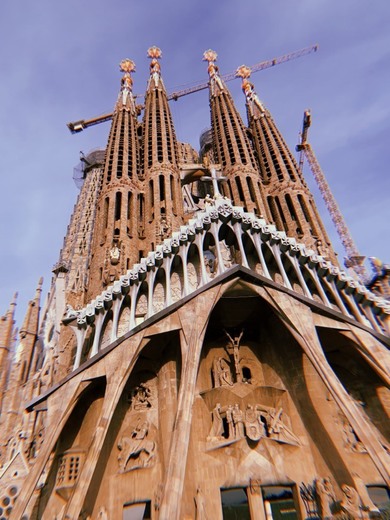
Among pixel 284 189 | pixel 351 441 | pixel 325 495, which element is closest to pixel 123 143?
pixel 284 189

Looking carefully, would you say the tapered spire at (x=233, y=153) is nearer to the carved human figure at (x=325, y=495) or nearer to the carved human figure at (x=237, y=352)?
the carved human figure at (x=237, y=352)

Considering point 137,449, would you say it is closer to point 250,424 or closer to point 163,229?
point 250,424

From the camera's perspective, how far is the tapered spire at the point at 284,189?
1991cm

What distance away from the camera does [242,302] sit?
14.2 metres

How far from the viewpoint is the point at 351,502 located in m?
9.70

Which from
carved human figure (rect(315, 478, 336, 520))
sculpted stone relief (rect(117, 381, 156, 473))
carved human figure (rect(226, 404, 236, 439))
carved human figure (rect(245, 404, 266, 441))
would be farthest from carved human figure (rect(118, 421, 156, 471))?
carved human figure (rect(315, 478, 336, 520))

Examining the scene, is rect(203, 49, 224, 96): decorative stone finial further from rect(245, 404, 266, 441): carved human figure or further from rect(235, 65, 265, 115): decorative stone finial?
rect(245, 404, 266, 441): carved human figure

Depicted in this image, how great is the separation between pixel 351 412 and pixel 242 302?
5.24m

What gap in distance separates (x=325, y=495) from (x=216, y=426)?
3.65 m

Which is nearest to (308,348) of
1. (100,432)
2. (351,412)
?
(351,412)

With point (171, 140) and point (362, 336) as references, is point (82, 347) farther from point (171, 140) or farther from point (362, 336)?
point (171, 140)

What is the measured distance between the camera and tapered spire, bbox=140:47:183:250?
19297 millimetres

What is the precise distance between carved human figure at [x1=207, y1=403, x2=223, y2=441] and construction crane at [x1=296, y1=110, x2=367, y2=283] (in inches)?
870

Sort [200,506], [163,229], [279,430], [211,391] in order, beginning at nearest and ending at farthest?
[200,506] → [279,430] → [211,391] → [163,229]
